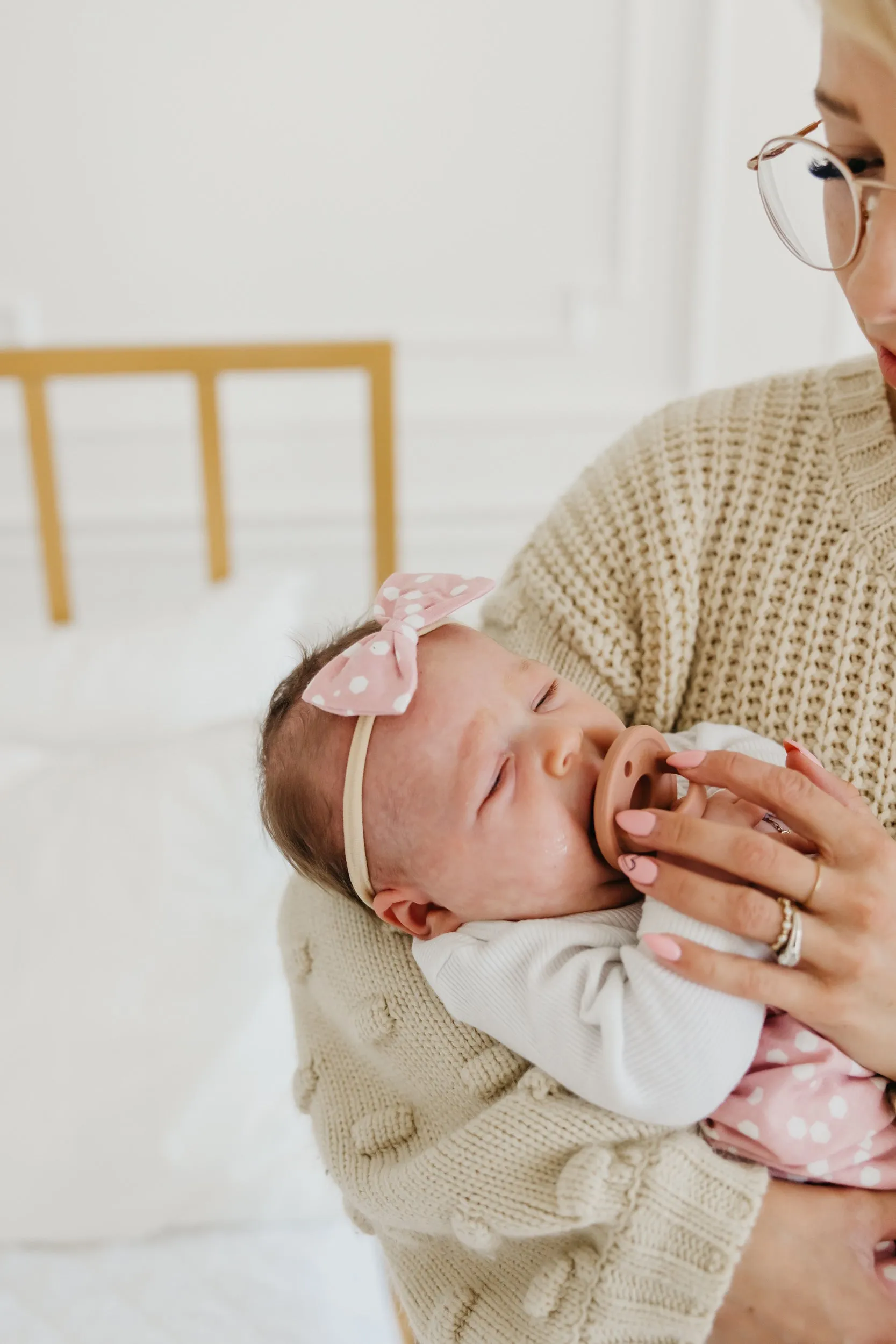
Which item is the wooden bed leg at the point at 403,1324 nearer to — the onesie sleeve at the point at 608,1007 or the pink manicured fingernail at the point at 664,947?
the onesie sleeve at the point at 608,1007

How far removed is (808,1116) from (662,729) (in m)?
0.39

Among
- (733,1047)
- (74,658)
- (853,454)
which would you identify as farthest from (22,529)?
(733,1047)

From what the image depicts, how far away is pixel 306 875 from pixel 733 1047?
1.39ft

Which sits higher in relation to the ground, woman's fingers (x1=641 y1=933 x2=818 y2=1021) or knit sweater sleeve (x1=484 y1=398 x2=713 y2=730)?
knit sweater sleeve (x1=484 y1=398 x2=713 y2=730)

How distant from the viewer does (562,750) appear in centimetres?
94

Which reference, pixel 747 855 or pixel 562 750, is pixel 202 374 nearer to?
pixel 562 750

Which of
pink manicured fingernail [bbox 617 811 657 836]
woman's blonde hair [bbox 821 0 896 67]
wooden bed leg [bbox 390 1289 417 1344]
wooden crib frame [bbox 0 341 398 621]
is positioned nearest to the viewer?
woman's blonde hair [bbox 821 0 896 67]

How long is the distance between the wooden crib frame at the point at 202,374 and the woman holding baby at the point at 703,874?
3.23ft

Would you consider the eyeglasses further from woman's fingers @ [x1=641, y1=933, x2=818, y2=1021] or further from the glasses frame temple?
woman's fingers @ [x1=641, y1=933, x2=818, y2=1021]

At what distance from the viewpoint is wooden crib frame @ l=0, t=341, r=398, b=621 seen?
6.76ft

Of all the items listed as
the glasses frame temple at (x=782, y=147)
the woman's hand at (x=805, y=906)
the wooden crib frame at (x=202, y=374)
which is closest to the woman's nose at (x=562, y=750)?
the woman's hand at (x=805, y=906)

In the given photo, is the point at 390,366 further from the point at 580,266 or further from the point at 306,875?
the point at 306,875

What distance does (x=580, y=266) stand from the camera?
2346mm

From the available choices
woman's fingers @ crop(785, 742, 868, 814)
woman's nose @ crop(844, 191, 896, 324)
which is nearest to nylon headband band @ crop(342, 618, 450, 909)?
woman's fingers @ crop(785, 742, 868, 814)
